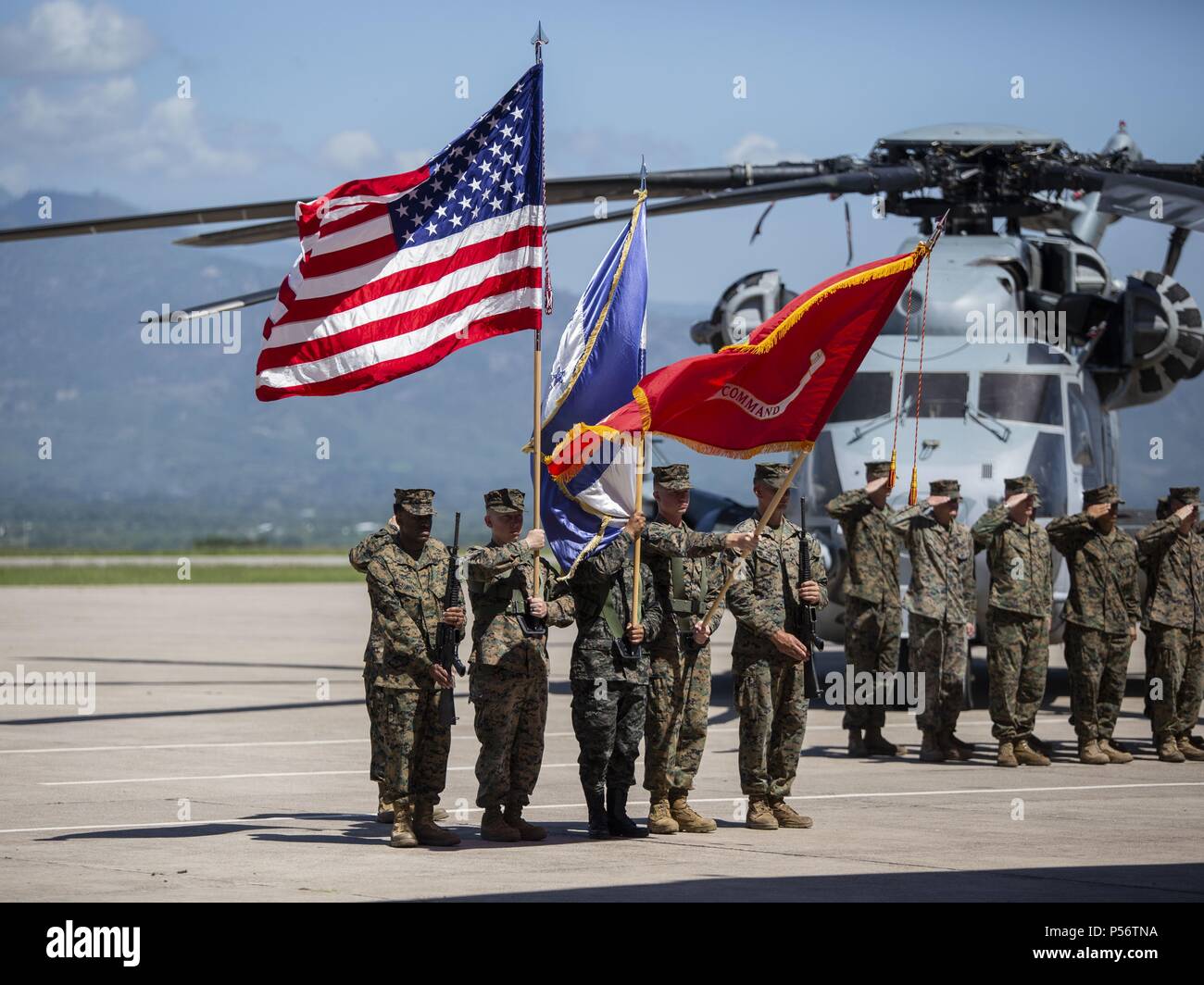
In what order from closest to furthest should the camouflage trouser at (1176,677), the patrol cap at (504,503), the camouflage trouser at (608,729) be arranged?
the camouflage trouser at (608,729) < the patrol cap at (504,503) < the camouflage trouser at (1176,677)

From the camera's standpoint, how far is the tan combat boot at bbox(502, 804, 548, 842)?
931cm

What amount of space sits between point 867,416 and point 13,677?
9.06m

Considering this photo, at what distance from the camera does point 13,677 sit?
1850cm

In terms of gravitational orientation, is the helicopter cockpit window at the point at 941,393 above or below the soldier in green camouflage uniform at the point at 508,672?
above

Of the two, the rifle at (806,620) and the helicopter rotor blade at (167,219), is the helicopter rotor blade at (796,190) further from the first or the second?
the rifle at (806,620)

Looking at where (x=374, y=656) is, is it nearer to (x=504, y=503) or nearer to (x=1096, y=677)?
(x=504, y=503)

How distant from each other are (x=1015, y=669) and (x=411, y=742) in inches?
203

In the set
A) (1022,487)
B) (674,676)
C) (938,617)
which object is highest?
(1022,487)

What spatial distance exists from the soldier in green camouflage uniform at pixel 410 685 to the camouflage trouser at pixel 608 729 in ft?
2.36

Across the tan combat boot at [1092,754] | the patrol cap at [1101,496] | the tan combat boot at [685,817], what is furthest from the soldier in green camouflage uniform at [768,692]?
the patrol cap at [1101,496]

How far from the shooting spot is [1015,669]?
1255cm

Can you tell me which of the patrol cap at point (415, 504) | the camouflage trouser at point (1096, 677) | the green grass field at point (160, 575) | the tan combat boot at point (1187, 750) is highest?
the patrol cap at point (415, 504)

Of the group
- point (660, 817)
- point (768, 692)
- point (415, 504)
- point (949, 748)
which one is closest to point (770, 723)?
point (768, 692)

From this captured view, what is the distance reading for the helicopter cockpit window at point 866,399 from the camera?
15750 mm
